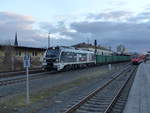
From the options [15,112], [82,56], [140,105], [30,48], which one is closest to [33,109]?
[15,112]

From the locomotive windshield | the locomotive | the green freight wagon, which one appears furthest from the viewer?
the green freight wagon

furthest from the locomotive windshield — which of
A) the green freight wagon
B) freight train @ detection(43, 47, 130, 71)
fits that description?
the green freight wagon

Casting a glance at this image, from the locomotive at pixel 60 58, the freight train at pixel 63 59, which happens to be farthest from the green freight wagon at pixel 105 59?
the locomotive at pixel 60 58

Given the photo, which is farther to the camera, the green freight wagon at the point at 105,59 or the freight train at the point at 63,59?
the green freight wagon at the point at 105,59

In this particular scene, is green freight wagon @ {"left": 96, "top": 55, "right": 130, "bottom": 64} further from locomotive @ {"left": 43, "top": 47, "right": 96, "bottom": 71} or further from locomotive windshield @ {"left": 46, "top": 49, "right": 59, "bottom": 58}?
locomotive windshield @ {"left": 46, "top": 49, "right": 59, "bottom": 58}

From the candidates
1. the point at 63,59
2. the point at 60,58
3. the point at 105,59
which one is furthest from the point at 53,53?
the point at 105,59

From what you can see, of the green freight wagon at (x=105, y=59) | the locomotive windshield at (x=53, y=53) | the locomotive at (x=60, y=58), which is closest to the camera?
the locomotive at (x=60, y=58)

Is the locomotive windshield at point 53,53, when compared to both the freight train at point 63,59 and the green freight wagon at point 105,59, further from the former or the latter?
the green freight wagon at point 105,59

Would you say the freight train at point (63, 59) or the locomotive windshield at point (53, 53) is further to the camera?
the locomotive windshield at point (53, 53)

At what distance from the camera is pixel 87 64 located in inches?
1694

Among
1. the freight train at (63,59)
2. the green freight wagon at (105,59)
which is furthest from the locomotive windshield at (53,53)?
the green freight wagon at (105,59)

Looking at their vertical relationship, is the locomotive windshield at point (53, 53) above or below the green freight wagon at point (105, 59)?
above

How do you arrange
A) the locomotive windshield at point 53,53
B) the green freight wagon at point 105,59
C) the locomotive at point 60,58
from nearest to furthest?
the locomotive at point 60,58 < the locomotive windshield at point 53,53 < the green freight wagon at point 105,59

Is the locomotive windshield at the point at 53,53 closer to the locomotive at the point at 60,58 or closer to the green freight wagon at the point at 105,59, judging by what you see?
the locomotive at the point at 60,58
